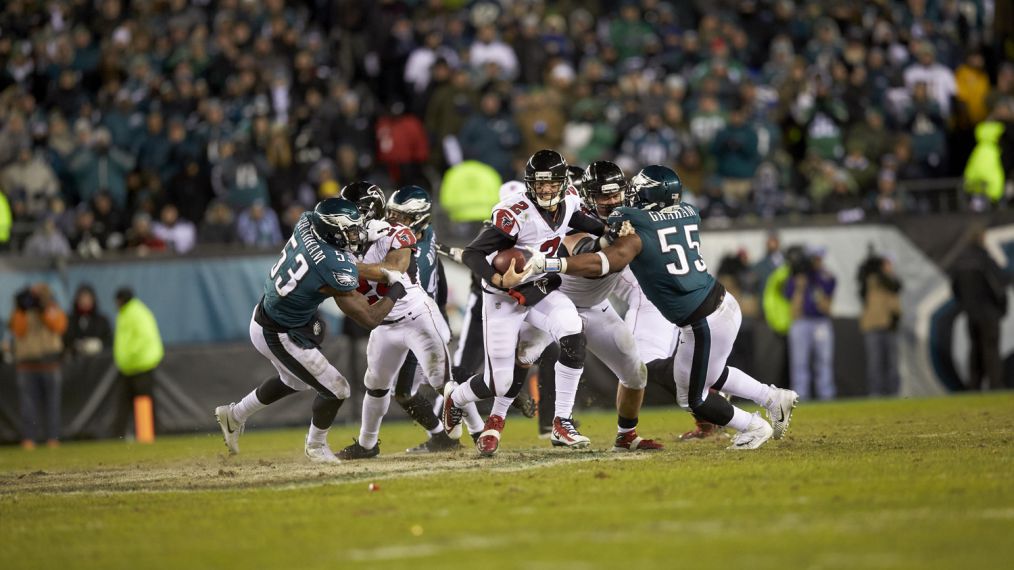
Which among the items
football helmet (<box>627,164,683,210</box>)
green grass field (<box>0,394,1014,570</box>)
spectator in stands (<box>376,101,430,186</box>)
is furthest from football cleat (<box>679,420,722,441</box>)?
spectator in stands (<box>376,101,430,186</box>)

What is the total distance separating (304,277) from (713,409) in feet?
9.76

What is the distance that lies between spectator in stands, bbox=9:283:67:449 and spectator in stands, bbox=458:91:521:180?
5735 millimetres

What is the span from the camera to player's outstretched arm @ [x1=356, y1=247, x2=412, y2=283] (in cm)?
1060

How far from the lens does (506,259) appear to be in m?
10.4

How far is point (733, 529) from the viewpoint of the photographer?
6.43 metres

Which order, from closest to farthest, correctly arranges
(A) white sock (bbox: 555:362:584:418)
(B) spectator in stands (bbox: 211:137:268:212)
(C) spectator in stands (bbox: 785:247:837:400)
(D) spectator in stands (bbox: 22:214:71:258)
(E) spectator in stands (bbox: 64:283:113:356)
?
(A) white sock (bbox: 555:362:584:418), (E) spectator in stands (bbox: 64:283:113:356), (D) spectator in stands (bbox: 22:214:71:258), (C) spectator in stands (bbox: 785:247:837:400), (B) spectator in stands (bbox: 211:137:268:212)

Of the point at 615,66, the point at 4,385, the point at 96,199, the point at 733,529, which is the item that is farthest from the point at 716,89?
the point at 733,529

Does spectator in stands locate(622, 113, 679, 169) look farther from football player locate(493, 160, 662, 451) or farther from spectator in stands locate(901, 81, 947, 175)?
football player locate(493, 160, 662, 451)

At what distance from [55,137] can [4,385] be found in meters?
3.85

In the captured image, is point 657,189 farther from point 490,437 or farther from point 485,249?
point 490,437

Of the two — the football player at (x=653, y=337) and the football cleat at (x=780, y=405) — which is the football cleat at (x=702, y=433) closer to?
the football player at (x=653, y=337)

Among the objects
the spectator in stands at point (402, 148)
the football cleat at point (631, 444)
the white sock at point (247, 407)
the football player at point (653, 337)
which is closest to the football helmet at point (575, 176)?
the football player at point (653, 337)

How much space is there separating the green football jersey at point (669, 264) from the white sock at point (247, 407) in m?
3.11

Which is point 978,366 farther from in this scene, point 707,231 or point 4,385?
point 4,385
